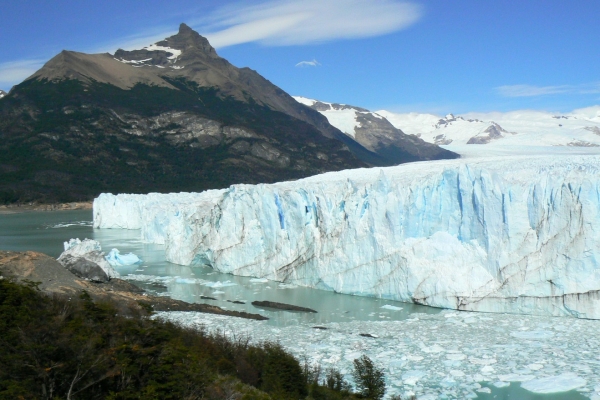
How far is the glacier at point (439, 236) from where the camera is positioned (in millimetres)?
12852

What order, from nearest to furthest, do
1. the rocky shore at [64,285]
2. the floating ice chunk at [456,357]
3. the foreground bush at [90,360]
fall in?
the foreground bush at [90,360]
the floating ice chunk at [456,357]
the rocky shore at [64,285]

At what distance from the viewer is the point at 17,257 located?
13.8 metres

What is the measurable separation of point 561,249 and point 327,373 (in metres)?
6.53

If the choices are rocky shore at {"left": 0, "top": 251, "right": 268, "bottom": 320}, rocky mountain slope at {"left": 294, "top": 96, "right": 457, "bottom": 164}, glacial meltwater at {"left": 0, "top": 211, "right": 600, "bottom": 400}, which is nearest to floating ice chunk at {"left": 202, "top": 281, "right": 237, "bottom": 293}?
glacial meltwater at {"left": 0, "top": 211, "right": 600, "bottom": 400}

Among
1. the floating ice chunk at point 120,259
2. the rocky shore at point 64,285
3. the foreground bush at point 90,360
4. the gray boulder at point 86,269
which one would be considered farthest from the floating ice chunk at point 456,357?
the floating ice chunk at point 120,259

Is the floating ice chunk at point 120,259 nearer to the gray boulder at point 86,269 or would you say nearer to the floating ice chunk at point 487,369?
the gray boulder at point 86,269

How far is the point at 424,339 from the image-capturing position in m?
11.2

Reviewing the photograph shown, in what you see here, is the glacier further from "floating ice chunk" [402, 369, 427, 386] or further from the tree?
the tree

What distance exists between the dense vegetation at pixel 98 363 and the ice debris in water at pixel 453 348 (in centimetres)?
153

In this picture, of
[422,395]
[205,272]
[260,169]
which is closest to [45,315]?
[422,395]

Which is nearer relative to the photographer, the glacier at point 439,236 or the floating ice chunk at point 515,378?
the floating ice chunk at point 515,378

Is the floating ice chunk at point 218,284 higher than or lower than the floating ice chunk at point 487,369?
higher

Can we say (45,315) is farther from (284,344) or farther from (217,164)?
(217,164)

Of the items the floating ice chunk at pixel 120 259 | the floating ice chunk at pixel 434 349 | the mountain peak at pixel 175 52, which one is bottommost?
the floating ice chunk at pixel 434 349
